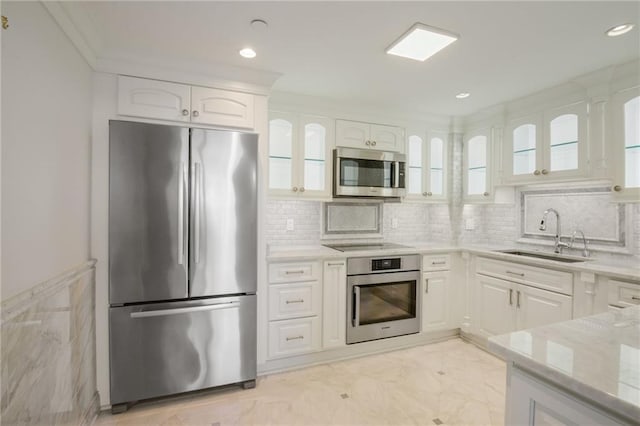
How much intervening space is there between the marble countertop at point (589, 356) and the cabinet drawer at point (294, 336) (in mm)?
1874

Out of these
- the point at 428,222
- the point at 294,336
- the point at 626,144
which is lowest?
the point at 294,336

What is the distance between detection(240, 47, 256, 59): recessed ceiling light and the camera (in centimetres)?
207

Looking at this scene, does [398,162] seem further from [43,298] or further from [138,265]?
[43,298]

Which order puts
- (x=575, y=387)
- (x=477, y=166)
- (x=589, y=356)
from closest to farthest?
(x=575, y=387) → (x=589, y=356) → (x=477, y=166)

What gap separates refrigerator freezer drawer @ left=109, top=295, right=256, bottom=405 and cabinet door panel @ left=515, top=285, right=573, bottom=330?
224cm

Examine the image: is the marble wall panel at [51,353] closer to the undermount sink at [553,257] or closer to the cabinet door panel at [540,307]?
the cabinet door panel at [540,307]

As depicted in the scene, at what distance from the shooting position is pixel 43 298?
4.52 ft

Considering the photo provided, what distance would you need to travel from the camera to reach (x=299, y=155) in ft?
9.59

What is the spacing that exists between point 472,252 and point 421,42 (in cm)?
207

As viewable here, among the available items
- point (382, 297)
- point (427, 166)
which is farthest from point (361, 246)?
point (427, 166)

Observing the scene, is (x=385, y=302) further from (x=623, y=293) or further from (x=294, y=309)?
(x=623, y=293)

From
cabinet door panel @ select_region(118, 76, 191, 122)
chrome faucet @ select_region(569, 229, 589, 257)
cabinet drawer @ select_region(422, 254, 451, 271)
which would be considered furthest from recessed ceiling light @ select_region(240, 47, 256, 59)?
chrome faucet @ select_region(569, 229, 589, 257)

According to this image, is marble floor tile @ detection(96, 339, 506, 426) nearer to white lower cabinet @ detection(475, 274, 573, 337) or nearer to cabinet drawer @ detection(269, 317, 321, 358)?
cabinet drawer @ detection(269, 317, 321, 358)

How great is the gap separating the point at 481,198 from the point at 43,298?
3.60m
